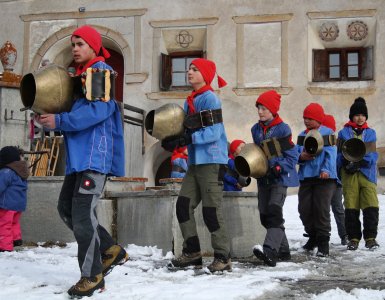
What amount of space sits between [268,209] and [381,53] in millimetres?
10074

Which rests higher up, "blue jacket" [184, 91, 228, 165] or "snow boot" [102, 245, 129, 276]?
"blue jacket" [184, 91, 228, 165]

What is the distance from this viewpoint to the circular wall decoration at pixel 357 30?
14.6 meters

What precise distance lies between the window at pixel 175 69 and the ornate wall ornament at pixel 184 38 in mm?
375

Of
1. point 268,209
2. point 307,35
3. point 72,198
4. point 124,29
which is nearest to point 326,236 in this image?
point 268,209

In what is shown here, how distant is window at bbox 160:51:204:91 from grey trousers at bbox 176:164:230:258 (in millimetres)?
A: 10345

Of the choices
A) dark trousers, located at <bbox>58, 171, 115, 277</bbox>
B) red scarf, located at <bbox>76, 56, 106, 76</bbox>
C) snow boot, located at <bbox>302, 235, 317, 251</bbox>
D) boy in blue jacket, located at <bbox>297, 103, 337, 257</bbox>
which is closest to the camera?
dark trousers, located at <bbox>58, 171, 115, 277</bbox>

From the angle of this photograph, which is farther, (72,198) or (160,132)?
(160,132)

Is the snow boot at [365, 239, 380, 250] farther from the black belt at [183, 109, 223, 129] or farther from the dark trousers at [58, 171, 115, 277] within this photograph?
the dark trousers at [58, 171, 115, 277]

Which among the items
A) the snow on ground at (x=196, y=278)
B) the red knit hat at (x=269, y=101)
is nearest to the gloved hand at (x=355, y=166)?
the snow on ground at (x=196, y=278)

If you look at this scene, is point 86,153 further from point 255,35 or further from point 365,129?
point 255,35

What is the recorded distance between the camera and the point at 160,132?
4.77 metres

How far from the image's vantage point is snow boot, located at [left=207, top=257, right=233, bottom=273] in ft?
15.6

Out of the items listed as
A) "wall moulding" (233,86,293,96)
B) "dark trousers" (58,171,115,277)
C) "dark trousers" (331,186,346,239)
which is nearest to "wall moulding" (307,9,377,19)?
"wall moulding" (233,86,293,96)

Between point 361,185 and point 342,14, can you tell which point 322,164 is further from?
point 342,14
